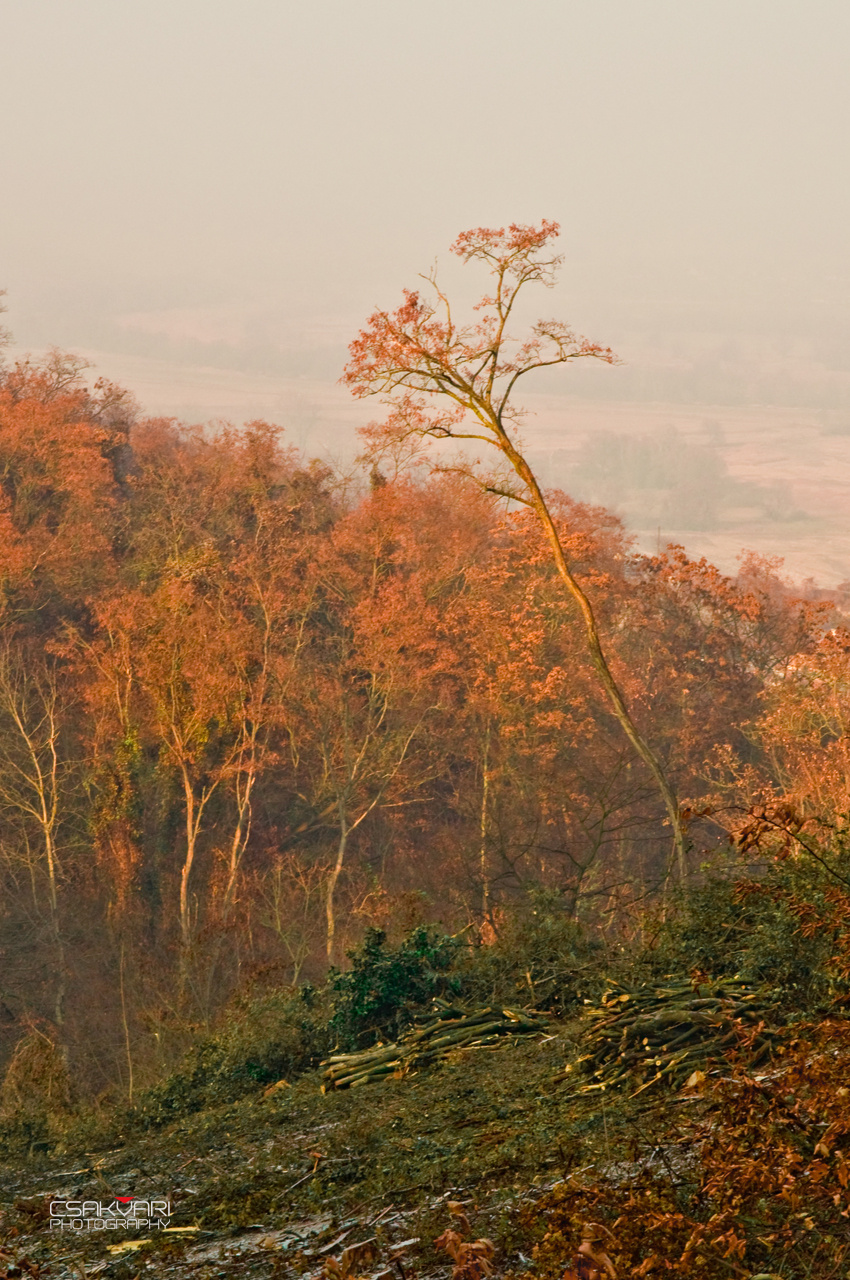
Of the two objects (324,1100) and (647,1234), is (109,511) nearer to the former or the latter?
(324,1100)

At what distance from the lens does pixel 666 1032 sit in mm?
6000

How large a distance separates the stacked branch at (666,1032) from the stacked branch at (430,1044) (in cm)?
134

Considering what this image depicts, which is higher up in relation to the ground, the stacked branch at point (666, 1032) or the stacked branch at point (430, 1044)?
the stacked branch at point (666, 1032)

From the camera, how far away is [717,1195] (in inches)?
119

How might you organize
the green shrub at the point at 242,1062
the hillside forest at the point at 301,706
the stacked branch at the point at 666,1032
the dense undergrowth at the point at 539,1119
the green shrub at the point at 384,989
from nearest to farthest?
1. the dense undergrowth at the point at 539,1119
2. the stacked branch at the point at 666,1032
3. the green shrub at the point at 384,989
4. the green shrub at the point at 242,1062
5. the hillside forest at the point at 301,706

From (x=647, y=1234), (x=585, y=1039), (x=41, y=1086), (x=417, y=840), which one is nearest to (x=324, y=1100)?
(x=585, y=1039)

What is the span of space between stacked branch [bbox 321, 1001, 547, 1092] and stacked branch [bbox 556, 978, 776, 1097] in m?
1.34

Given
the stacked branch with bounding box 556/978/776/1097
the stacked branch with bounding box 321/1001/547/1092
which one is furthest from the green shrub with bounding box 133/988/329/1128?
the stacked branch with bounding box 556/978/776/1097

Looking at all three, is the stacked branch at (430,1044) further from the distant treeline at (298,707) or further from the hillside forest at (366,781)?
the distant treeline at (298,707)

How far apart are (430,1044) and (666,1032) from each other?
255 cm

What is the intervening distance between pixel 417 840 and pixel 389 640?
11269 millimetres

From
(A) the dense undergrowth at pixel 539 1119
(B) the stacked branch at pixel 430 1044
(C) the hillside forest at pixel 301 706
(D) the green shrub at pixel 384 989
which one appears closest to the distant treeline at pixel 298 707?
(C) the hillside forest at pixel 301 706

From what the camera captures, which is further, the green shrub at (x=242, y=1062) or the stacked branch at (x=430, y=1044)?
the green shrub at (x=242, y=1062)

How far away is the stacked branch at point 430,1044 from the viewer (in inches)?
311
